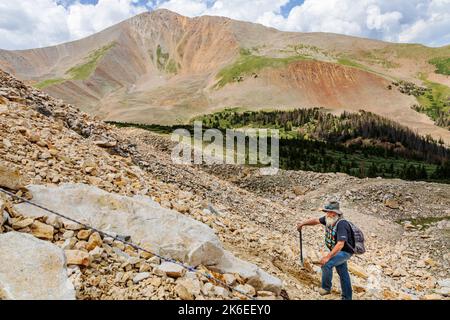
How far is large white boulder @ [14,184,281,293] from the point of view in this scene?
6684 mm

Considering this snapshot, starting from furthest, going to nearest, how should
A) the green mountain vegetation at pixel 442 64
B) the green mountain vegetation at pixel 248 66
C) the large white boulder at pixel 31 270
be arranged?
1. the green mountain vegetation at pixel 442 64
2. the green mountain vegetation at pixel 248 66
3. the large white boulder at pixel 31 270

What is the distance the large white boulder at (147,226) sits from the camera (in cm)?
668

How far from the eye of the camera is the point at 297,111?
12219 cm

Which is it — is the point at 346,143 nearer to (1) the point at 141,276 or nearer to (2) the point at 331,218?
(2) the point at 331,218

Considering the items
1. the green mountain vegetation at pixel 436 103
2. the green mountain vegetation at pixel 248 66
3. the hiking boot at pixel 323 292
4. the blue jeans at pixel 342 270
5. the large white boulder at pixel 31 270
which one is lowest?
the hiking boot at pixel 323 292

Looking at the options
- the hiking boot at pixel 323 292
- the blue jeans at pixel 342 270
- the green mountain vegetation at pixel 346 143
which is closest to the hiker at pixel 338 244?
the blue jeans at pixel 342 270

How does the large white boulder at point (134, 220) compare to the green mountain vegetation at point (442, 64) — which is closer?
the large white boulder at point (134, 220)

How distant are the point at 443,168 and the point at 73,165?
62920 mm

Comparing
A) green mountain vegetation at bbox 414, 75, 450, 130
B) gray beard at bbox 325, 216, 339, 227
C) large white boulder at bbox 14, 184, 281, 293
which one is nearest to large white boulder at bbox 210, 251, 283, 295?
large white boulder at bbox 14, 184, 281, 293

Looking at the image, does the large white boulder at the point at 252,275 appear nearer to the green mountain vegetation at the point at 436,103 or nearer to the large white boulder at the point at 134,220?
the large white boulder at the point at 134,220

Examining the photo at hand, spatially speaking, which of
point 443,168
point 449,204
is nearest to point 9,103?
point 449,204

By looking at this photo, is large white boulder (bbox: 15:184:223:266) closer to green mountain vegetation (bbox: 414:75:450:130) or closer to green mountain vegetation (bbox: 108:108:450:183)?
green mountain vegetation (bbox: 108:108:450:183)

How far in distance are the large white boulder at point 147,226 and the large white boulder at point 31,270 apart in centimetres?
91
